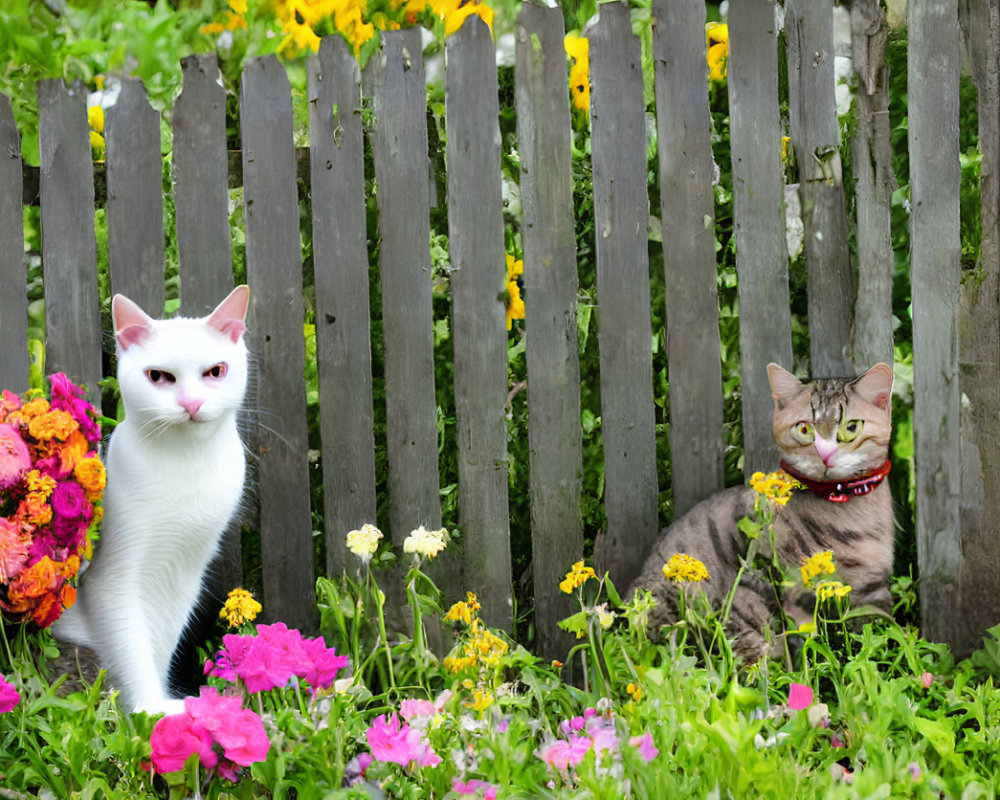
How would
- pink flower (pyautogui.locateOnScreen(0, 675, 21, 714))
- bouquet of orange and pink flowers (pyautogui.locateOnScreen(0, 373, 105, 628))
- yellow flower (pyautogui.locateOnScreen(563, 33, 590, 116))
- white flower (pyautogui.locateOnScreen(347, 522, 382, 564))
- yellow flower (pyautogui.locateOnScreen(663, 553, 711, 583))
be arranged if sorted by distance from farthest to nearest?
1. yellow flower (pyautogui.locateOnScreen(563, 33, 590, 116))
2. white flower (pyautogui.locateOnScreen(347, 522, 382, 564))
3. yellow flower (pyautogui.locateOnScreen(663, 553, 711, 583))
4. bouquet of orange and pink flowers (pyautogui.locateOnScreen(0, 373, 105, 628))
5. pink flower (pyautogui.locateOnScreen(0, 675, 21, 714))

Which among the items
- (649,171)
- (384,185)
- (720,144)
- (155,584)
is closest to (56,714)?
(155,584)

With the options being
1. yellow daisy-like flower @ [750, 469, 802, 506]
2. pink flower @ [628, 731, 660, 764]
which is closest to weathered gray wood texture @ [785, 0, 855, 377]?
yellow daisy-like flower @ [750, 469, 802, 506]

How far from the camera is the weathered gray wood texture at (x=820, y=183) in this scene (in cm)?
262

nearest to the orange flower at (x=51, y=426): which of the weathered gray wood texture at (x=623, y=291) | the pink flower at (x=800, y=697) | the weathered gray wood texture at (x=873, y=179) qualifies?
the weathered gray wood texture at (x=623, y=291)

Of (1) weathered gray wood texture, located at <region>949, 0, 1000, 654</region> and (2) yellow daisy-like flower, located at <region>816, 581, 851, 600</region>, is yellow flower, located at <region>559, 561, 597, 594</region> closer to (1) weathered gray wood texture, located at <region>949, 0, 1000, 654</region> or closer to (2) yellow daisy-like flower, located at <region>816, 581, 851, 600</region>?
(2) yellow daisy-like flower, located at <region>816, 581, 851, 600</region>

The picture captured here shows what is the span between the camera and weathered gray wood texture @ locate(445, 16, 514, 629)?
2.65 m

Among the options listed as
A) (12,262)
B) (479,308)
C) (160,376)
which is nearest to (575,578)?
(479,308)

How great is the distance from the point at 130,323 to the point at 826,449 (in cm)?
165

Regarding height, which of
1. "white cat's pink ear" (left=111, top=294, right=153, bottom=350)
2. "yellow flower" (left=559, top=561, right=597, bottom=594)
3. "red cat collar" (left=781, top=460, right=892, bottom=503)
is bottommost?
"yellow flower" (left=559, top=561, right=597, bottom=594)

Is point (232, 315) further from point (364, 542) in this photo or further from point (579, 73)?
point (579, 73)

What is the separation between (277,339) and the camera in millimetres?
2680

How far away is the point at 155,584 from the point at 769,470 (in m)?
1.60

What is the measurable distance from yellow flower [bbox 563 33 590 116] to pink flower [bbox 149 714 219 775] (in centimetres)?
203

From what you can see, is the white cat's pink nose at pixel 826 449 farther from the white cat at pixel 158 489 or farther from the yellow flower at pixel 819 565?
the white cat at pixel 158 489
